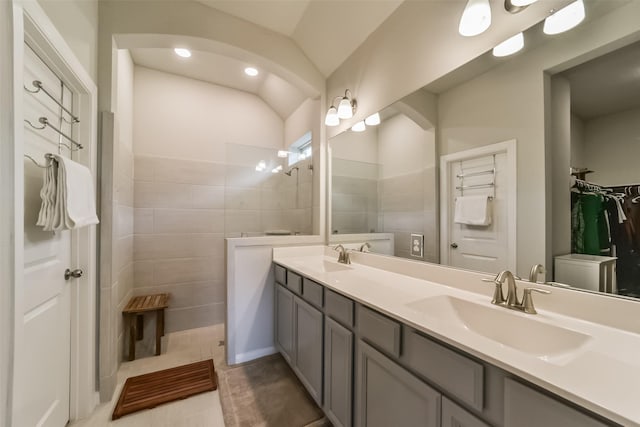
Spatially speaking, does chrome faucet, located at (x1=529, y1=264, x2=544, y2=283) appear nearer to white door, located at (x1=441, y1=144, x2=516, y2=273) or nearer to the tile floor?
white door, located at (x1=441, y1=144, x2=516, y2=273)

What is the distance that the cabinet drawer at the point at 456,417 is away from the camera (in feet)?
2.41

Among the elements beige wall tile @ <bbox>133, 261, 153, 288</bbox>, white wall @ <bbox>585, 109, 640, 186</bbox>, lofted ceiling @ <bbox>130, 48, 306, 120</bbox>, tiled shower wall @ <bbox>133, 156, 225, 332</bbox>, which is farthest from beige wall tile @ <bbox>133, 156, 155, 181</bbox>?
white wall @ <bbox>585, 109, 640, 186</bbox>

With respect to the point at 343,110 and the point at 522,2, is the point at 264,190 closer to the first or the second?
the point at 343,110

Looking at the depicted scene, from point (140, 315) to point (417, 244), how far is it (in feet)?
8.23

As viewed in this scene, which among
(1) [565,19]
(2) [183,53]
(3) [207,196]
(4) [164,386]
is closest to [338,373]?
(4) [164,386]

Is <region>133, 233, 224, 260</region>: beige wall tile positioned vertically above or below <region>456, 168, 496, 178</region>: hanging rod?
below

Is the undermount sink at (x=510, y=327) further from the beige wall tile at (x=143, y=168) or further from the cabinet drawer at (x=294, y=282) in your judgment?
the beige wall tile at (x=143, y=168)

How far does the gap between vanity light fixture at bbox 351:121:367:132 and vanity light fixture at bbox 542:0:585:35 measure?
1226 millimetres

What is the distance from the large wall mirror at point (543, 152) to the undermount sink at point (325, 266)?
1.81ft

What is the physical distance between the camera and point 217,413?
1622mm

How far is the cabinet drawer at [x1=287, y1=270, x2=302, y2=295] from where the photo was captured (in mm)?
1828

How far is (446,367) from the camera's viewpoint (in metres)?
0.81

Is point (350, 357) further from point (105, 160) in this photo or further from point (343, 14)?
point (343, 14)

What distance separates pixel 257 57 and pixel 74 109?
141 centimetres
